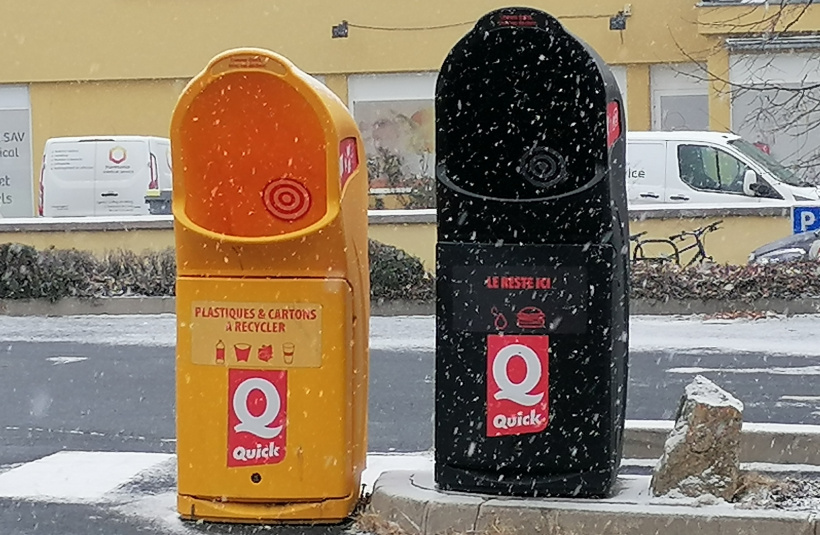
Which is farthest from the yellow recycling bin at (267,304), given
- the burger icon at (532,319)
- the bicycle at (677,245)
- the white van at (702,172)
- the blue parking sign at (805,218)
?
the white van at (702,172)

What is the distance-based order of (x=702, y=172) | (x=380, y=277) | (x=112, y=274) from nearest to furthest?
1. (x=380, y=277)
2. (x=112, y=274)
3. (x=702, y=172)

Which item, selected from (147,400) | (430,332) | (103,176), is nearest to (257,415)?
(147,400)

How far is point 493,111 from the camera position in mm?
5473

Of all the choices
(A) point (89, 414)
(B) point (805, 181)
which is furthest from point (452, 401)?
(B) point (805, 181)

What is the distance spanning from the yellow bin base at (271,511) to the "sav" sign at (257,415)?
20cm

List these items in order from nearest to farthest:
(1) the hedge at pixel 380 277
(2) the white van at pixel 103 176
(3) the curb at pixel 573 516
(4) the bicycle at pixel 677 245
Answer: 1. (3) the curb at pixel 573 516
2. (1) the hedge at pixel 380 277
3. (4) the bicycle at pixel 677 245
4. (2) the white van at pixel 103 176

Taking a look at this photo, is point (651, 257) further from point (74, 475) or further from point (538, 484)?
point (538, 484)

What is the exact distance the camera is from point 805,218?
1614 centimetres

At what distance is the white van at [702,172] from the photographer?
58.5 feet

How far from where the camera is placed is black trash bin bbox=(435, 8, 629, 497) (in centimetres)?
528

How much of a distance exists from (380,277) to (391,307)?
0.35 metres

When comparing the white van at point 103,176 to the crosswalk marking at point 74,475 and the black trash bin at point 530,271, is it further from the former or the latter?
the black trash bin at point 530,271

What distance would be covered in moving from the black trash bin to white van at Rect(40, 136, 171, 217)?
58.2 ft

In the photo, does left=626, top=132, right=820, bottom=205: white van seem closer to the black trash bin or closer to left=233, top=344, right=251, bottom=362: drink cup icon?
the black trash bin
